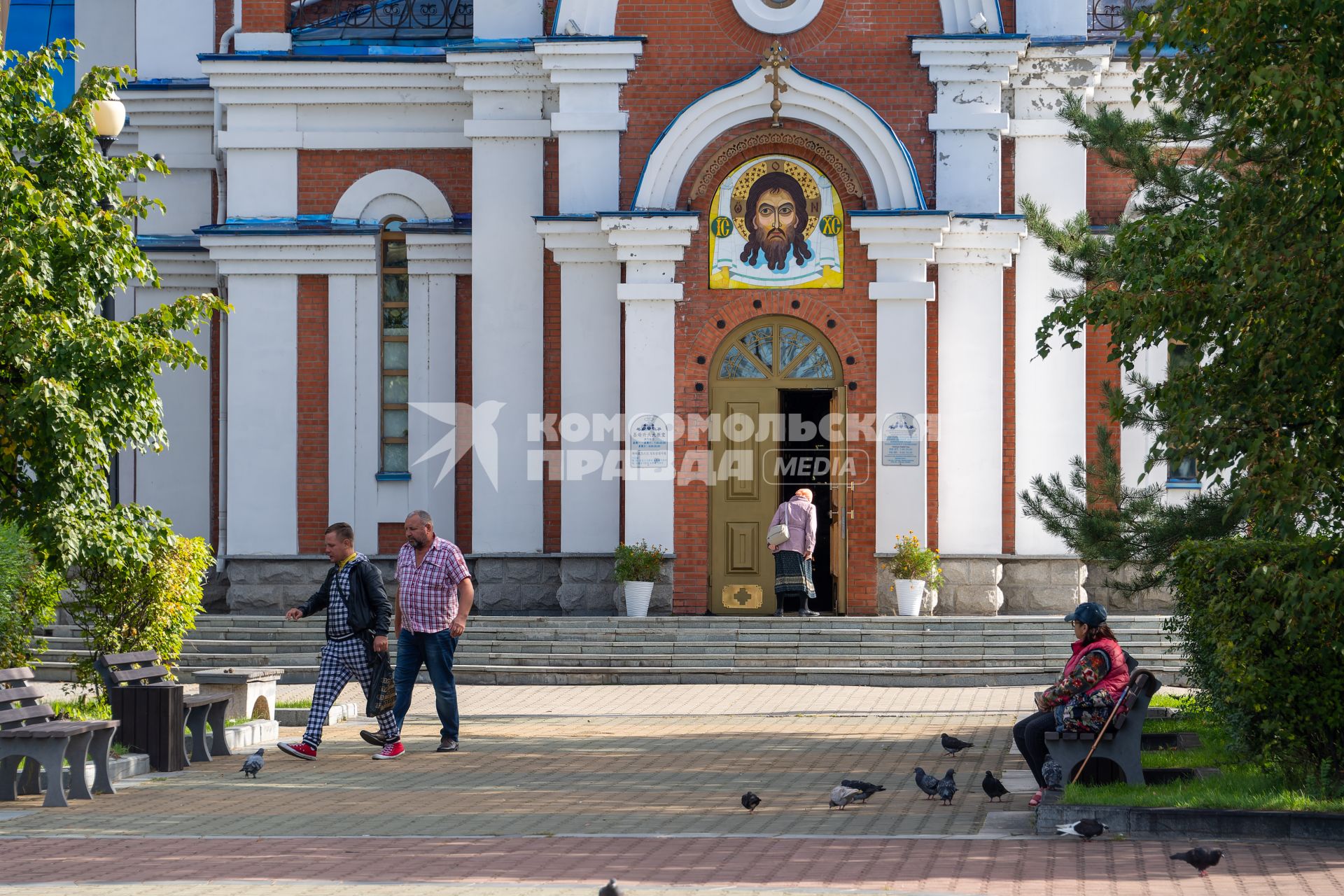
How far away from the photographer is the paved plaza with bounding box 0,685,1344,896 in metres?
7.61

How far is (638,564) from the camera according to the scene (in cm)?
1986

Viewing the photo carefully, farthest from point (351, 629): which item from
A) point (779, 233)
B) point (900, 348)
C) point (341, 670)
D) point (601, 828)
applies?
point (779, 233)

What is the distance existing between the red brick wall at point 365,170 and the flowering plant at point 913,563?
7.41m

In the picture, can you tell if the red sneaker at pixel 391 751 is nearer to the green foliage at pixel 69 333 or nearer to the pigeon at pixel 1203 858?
the green foliage at pixel 69 333

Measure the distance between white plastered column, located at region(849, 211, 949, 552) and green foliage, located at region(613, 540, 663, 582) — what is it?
266cm

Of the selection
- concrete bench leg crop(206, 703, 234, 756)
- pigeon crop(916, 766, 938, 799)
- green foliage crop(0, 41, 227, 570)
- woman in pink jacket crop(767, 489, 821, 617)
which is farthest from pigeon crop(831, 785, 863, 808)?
woman in pink jacket crop(767, 489, 821, 617)

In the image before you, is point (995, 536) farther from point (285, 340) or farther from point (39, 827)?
point (39, 827)

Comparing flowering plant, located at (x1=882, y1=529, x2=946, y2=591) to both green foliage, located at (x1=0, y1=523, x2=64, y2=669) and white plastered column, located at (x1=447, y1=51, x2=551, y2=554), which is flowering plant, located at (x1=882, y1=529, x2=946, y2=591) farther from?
green foliage, located at (x1=0, y1=523, x2=64, y2=669)

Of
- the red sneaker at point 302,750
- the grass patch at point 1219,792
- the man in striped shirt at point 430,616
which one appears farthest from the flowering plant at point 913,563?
the red sneaker at point 302,750

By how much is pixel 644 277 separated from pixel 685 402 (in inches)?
63.3

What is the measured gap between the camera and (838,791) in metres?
9.65

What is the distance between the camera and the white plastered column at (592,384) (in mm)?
20891

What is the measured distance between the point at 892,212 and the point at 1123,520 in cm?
720

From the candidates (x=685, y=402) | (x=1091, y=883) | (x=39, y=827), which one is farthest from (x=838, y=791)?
(x=685, y=402)
